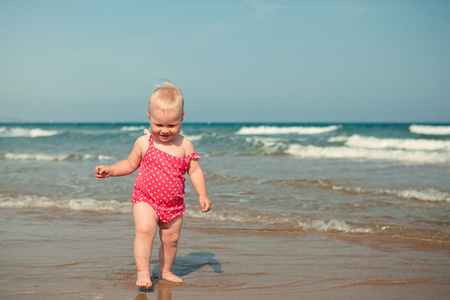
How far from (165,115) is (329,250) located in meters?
2.08

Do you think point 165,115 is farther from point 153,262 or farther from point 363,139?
point 363,139

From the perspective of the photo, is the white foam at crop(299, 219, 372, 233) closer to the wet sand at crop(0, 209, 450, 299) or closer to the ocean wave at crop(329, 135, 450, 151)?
the wet sand at crop(0, 209, 450, 299)

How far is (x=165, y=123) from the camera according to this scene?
291cm

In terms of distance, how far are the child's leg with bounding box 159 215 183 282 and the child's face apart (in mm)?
594

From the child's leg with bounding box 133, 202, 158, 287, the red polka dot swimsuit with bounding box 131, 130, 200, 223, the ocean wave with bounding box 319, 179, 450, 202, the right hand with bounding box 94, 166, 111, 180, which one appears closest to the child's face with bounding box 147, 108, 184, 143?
the red polka dot swimsuit with bounding box 131, 130, 200, 223

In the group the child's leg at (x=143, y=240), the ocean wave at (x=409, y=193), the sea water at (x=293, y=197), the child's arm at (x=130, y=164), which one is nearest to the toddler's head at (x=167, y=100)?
the child's arm at (x=130, y=164)

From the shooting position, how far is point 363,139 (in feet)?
78.8

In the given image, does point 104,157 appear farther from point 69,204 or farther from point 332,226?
point 332,226

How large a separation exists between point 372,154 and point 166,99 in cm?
1373

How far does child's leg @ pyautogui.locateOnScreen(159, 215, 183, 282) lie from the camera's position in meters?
3.06

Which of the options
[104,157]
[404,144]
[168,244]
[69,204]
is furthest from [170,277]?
[404,144]

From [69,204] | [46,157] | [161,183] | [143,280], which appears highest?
[161,183]

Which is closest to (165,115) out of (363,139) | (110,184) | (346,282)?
(346,282)

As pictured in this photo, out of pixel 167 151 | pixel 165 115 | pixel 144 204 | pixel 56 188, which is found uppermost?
pixel 165 115
